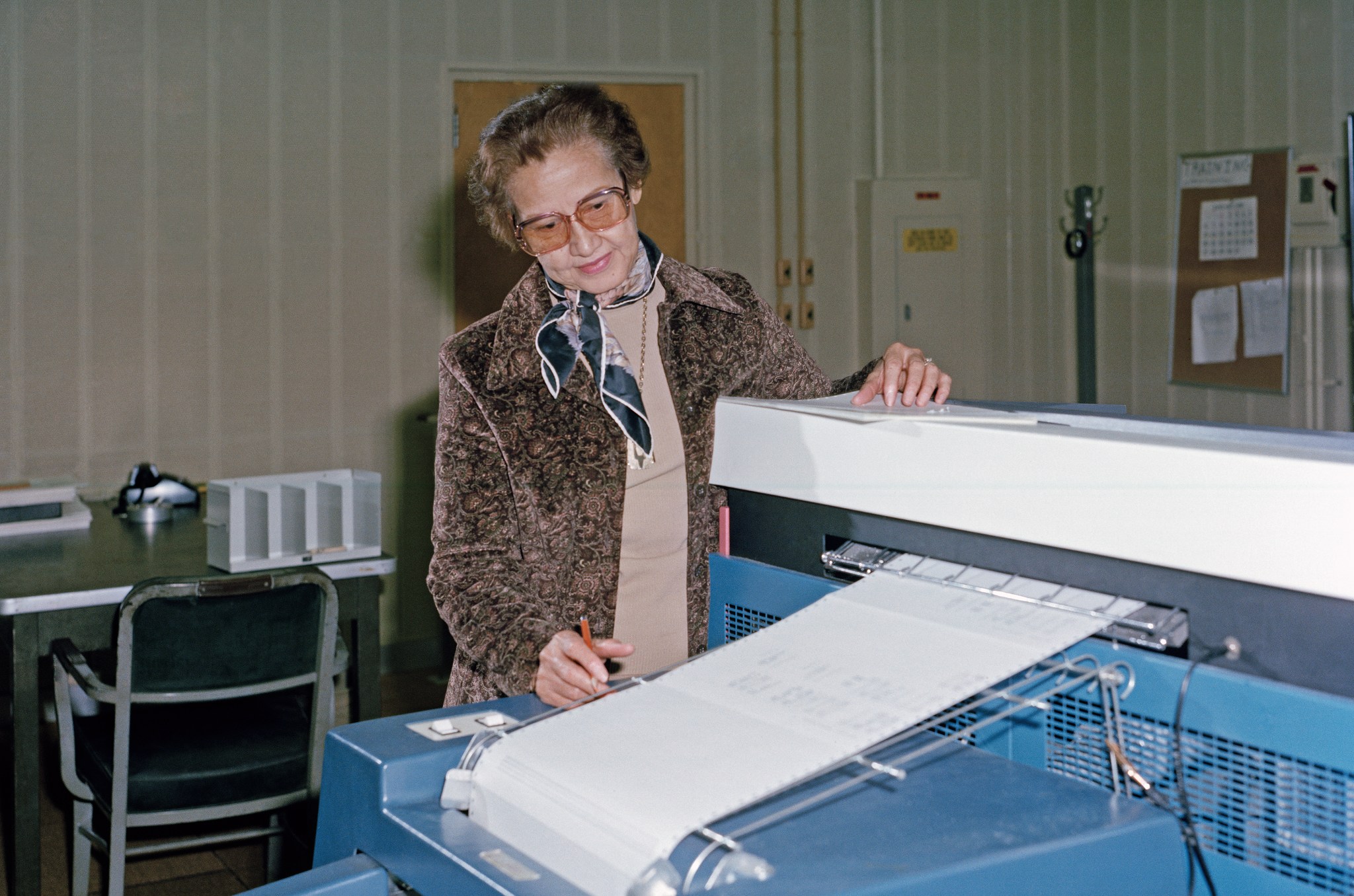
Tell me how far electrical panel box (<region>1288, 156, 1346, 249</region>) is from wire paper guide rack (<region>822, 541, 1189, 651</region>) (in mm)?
3570

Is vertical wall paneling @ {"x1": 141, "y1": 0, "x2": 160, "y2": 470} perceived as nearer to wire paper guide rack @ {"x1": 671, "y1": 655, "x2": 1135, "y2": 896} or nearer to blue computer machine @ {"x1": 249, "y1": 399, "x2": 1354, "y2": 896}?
blue computer machine @ {"x1": 249, "y1": 399, "x2": 1354, "y2": 896}

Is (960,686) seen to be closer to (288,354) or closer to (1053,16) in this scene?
(288,354)

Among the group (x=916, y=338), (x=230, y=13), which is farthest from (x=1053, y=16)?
(x=230, y=13)

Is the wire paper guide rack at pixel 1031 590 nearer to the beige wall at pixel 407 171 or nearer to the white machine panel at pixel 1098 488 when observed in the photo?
the white machine panel at pixel 1098 488

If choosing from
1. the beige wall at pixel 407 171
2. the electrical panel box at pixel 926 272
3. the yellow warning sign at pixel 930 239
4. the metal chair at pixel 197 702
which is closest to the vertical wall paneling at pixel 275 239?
the beige wall at pixel 407 171

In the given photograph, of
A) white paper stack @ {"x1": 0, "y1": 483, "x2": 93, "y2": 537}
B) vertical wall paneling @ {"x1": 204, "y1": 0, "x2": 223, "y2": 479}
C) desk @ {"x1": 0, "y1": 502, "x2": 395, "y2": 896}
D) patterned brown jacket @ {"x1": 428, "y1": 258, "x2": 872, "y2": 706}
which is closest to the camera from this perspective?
patterned brown jacket @ {"x1": 428, "y1": 258, "x2": 872, "y2": 706}

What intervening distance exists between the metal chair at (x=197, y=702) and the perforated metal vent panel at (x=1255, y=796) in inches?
74.6

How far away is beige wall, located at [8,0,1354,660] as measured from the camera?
4.08 metres

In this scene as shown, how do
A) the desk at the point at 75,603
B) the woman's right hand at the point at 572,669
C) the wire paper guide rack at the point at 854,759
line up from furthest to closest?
1. the desk at the point at 75,603
2. the woman's right hand at the point at 572,669
3. the wire paper guide rack at the point at 854,759

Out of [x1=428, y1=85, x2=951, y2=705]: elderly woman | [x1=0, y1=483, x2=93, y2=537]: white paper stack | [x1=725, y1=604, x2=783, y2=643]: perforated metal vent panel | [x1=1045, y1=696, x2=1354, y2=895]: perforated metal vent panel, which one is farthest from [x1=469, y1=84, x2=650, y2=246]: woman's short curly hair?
[x1=0, y1=483, x2=93, y2=537]: white paper stack

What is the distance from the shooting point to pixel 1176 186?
187 inches

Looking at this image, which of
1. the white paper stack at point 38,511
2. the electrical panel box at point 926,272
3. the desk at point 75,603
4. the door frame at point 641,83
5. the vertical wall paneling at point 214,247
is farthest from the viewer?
the electrical panel box at point 926,272

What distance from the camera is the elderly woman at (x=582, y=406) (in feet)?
4.73

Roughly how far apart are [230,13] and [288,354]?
112 centimetres
